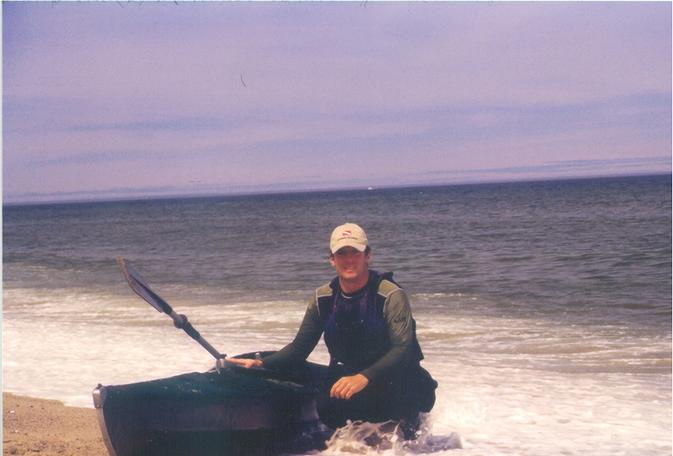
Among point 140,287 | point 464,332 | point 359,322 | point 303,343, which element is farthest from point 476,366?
point 140,287

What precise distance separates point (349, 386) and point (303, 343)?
66 centimetres

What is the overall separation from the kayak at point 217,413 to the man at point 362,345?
13cm

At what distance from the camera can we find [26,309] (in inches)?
498

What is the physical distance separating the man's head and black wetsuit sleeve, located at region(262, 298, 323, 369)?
322mm

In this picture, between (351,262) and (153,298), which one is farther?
(153,298)

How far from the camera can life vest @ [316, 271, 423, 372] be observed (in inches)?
179

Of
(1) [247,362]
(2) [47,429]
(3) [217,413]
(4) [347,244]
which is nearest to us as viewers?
(4) [347,244]

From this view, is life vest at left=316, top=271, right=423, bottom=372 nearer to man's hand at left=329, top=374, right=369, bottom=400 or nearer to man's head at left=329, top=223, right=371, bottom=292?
man's head at left=329, top=223, right=371, bottom=292

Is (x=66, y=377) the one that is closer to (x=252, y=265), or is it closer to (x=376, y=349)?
(x=376, y=349)

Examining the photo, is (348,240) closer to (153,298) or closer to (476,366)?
(153,298)

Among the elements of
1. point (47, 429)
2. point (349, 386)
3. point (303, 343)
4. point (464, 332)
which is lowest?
point (464, 332)

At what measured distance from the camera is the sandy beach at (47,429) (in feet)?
15.7

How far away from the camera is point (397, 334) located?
4453 millimetres

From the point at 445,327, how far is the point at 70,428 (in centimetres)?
576
